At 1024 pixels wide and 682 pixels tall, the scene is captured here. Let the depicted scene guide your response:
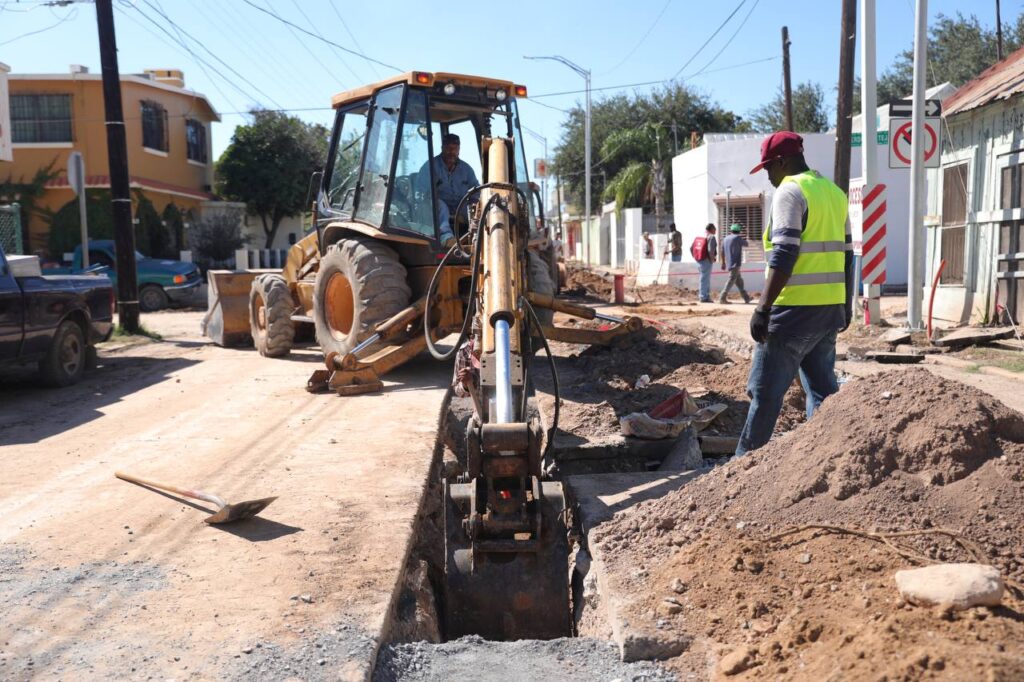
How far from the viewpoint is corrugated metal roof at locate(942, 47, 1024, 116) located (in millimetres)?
11836

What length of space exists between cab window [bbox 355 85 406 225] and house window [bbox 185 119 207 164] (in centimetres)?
2249

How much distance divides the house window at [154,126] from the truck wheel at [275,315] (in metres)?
17.9

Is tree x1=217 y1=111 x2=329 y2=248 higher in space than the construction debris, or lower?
higher

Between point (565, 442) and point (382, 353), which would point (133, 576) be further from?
point (382, 353)

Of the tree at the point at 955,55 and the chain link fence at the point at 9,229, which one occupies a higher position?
the tree at the point at 955,55

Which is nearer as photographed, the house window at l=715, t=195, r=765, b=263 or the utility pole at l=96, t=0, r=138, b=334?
the utility pole at l=96, t=0, r=138, b=334

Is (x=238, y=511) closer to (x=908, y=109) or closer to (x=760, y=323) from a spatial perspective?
(x=760, y=323)

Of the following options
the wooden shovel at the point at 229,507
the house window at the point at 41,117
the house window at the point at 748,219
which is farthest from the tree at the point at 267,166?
the wooden shovel at the point at 229,507

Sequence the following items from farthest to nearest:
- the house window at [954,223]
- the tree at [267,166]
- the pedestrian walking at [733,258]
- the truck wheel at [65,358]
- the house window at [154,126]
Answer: the tree at [267,166] → the house window at [154,126] → the pedestrian walking at [733,258] → the house window at [954,223] → the truck wheel at [65,358]

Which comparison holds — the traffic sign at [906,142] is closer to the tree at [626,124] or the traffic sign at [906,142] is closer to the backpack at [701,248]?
the backpack at [701,248]

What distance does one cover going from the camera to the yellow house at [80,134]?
2556cm

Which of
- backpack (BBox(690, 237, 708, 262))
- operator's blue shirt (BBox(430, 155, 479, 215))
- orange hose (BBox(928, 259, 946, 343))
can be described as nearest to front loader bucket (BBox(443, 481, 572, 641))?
operator's blue shirt (BBox(430, 155, 479, 215))

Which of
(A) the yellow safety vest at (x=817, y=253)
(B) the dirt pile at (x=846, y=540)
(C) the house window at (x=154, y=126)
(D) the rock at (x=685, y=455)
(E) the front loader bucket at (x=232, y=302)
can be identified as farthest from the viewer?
(C) the house window at (x=154, y=126)

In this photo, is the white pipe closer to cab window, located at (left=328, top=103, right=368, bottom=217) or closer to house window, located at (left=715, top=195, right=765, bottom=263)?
cab window, located at (left=328, top=103, right=368, bottom=217)
